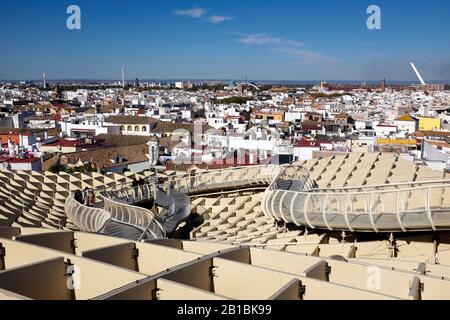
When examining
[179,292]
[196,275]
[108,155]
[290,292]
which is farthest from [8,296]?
[108,155]

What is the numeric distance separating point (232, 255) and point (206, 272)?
0.61m

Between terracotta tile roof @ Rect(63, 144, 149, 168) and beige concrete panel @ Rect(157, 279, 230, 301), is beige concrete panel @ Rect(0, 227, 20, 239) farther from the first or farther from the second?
terracotta tile roof @ Rect(63, 144, 149, 168)

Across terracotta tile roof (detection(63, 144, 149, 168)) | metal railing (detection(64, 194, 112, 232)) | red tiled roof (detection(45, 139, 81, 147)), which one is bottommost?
terracotta tile roof (detection(63, 144, 149, 168))

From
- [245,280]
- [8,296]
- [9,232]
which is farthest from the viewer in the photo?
[9,232]

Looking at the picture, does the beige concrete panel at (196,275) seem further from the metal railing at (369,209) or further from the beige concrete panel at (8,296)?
the metal railing at (369,209)

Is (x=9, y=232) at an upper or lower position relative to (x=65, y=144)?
upper

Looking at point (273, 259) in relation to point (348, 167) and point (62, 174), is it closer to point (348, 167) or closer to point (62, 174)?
point (348, 167)

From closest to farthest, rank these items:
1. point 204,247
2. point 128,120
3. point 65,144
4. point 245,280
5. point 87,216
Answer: point 245,280 → point 204,247 → point 87,216 → point 65,144 → point 128,120

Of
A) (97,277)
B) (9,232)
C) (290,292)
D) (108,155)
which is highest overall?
(290,292)

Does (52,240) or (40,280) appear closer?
(40,280)

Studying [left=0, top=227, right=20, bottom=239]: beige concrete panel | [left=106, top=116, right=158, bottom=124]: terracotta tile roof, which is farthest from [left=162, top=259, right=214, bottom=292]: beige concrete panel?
[left=106, top=116, right=158, bottom=124]: terracotta tile roof

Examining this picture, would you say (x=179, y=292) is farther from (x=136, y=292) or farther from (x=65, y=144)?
(x=65, y=144)

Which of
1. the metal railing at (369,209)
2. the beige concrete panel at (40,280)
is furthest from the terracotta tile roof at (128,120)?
the beige concrete panel at (40,280)
